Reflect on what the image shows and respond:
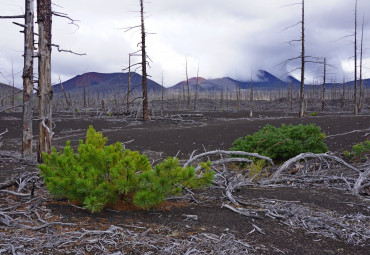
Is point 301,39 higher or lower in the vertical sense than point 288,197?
higher

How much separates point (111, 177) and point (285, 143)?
6705 mm

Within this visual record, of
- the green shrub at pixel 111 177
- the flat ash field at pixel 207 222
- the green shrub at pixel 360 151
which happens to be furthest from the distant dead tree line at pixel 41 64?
the green shrub at pixel 360 151

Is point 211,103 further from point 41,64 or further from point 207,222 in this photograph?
point 207,222

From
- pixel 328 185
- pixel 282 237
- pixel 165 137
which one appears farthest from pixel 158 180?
pixel 165 137

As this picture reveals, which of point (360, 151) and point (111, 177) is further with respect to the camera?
point (360, 151)

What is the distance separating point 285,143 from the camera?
9.27m

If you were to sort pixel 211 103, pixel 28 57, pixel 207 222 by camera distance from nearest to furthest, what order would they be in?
1. pixel 207 222
2. pixel 28 57
3. pixel 211 103

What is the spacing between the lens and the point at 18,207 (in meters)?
3.96

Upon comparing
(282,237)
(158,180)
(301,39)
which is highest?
(301,39)

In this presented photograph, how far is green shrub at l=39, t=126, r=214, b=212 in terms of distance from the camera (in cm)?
351

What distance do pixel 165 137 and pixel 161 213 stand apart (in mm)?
11281

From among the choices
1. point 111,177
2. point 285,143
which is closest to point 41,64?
point 111,177

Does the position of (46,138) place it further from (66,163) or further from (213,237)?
(213,237)

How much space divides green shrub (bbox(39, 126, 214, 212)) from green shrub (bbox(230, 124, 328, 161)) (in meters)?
5.68
